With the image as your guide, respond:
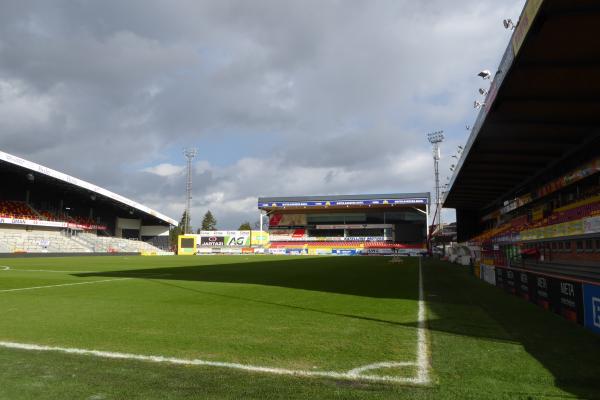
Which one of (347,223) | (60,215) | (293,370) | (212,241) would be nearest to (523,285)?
(293,370)

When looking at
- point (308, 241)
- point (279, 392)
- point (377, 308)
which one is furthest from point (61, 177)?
point (279, 392)

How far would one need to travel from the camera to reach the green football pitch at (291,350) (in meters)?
4.38

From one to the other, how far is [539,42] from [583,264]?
38.9 ft

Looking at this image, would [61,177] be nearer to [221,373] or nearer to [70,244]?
[70,244]

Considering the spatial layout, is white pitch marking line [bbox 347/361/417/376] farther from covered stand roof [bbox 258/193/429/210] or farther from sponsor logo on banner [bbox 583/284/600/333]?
covered stand roof [bbox 258/193/429/210]

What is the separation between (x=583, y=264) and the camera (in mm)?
16844

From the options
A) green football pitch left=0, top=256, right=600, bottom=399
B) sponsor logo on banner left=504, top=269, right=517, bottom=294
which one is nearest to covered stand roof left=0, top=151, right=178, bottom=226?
green football pitch left=0, top=256, right=600, bottom=399

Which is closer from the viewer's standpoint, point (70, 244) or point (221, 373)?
point (221, 373)

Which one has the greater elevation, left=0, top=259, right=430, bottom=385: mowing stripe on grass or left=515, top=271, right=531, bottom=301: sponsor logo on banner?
left=515, top=271, right=531, bottom=301: sponsor logo on banner

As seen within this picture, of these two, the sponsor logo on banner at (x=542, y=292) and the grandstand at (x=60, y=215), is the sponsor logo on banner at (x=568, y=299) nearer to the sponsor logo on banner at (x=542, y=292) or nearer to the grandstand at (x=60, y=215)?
the sponsor logo on banner at (x=542, y=292)

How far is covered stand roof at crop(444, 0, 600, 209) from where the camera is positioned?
8164 millimetres

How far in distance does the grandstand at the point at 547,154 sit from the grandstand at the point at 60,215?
4477 centimetres

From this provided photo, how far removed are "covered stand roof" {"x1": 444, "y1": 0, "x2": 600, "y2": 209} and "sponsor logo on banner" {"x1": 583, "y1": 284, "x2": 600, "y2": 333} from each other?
5.05 meters

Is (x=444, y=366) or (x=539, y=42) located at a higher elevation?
(x=539, y=42)
